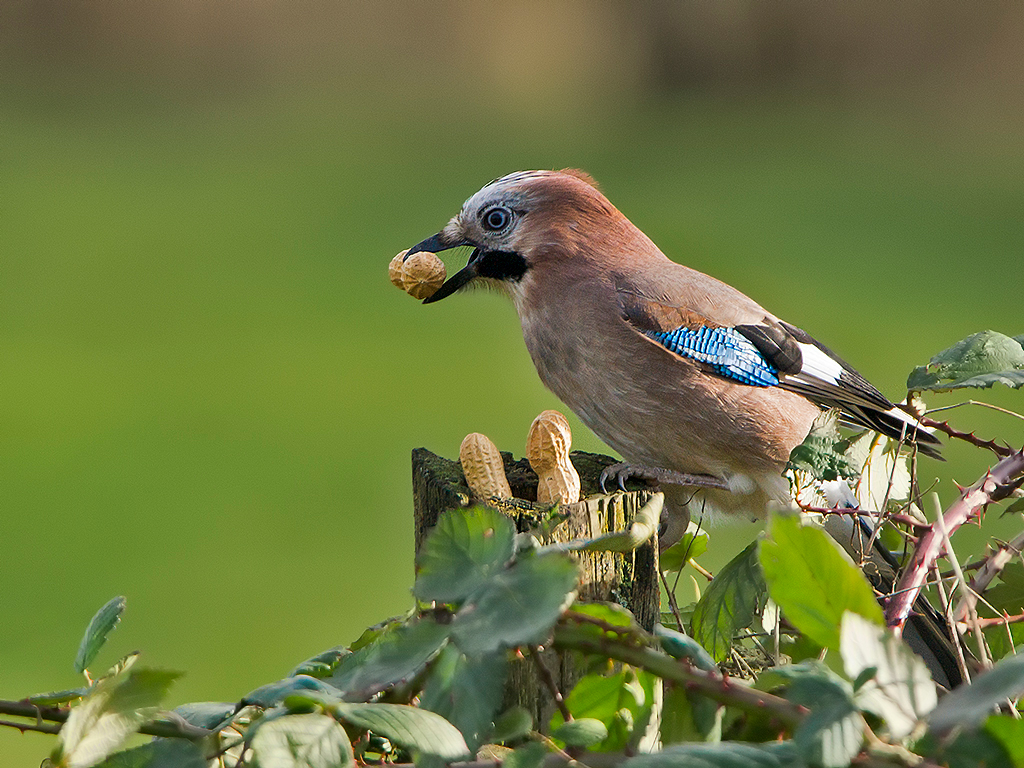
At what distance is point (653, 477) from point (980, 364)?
48 centimetres

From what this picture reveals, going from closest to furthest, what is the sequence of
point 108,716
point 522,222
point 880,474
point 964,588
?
point 108,716
point 964,588
point 880,474
point 522,222

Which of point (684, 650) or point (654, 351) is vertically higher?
point (654, 351)

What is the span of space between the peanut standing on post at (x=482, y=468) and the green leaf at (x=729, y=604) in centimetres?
18

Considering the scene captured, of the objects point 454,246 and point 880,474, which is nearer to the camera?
point 880,474

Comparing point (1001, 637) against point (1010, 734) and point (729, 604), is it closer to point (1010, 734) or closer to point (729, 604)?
point (729, 604)

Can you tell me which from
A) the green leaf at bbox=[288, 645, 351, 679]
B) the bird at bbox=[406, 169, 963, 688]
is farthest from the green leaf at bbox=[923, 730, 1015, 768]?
the bird at bbox=[406, 169, 963, 688]

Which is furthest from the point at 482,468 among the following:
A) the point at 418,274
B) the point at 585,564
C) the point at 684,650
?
the point at 418,274

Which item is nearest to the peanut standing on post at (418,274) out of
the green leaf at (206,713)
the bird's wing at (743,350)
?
the bird's wing at (743,350)

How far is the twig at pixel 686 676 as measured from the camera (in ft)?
1.72

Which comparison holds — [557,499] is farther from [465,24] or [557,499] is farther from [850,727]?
[465,24]

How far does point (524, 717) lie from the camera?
562mm

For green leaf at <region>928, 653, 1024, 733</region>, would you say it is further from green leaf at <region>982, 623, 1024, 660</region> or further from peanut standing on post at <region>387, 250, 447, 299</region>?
peanut standing on post at <region>387, 250, 447, 299</region>

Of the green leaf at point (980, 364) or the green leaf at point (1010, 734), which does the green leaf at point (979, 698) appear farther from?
the green leaf at point (980, 364)

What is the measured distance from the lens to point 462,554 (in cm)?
57
